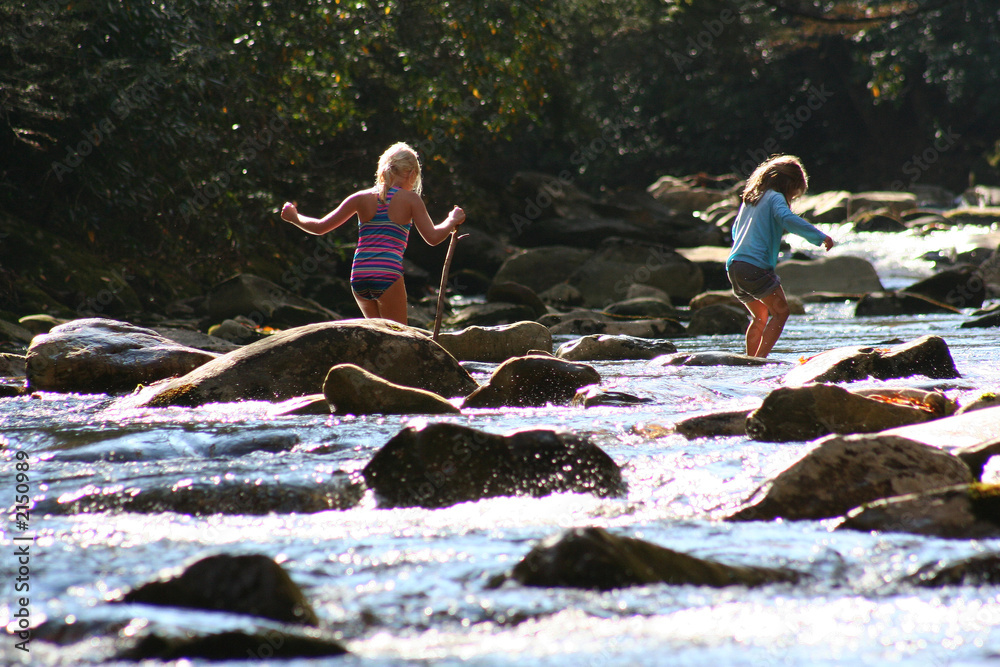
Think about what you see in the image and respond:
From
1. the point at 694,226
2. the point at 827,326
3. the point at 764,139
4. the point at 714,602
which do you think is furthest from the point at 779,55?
the point at 714,602

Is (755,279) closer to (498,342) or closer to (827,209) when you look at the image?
(498,342)

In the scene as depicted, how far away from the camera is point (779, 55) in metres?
37.2

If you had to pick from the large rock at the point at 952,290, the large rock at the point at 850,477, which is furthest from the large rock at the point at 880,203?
the large rock at the point at 850,477

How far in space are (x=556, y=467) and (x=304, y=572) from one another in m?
1.12

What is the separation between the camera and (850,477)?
3.08 metres

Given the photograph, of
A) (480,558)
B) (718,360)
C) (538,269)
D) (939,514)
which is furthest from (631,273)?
(480,558)

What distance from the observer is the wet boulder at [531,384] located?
206 inches

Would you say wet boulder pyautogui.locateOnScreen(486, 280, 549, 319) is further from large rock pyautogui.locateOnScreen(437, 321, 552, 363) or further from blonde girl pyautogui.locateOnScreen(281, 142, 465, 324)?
blonde girl pyautogui.locateOnScreen(281, 142, 465, 324)

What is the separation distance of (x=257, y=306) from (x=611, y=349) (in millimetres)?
5181

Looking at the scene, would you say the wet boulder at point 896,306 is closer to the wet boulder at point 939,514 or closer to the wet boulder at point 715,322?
the wet boulder at point 715,322

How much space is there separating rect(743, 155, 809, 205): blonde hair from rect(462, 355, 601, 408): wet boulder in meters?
2.65

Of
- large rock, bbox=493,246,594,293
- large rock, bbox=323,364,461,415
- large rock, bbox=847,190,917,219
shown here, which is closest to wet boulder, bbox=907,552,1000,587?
large rock, bbox=323,364,461,415

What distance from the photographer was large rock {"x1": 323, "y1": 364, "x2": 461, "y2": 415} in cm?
473

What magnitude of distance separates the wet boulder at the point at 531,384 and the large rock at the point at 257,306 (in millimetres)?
5988
